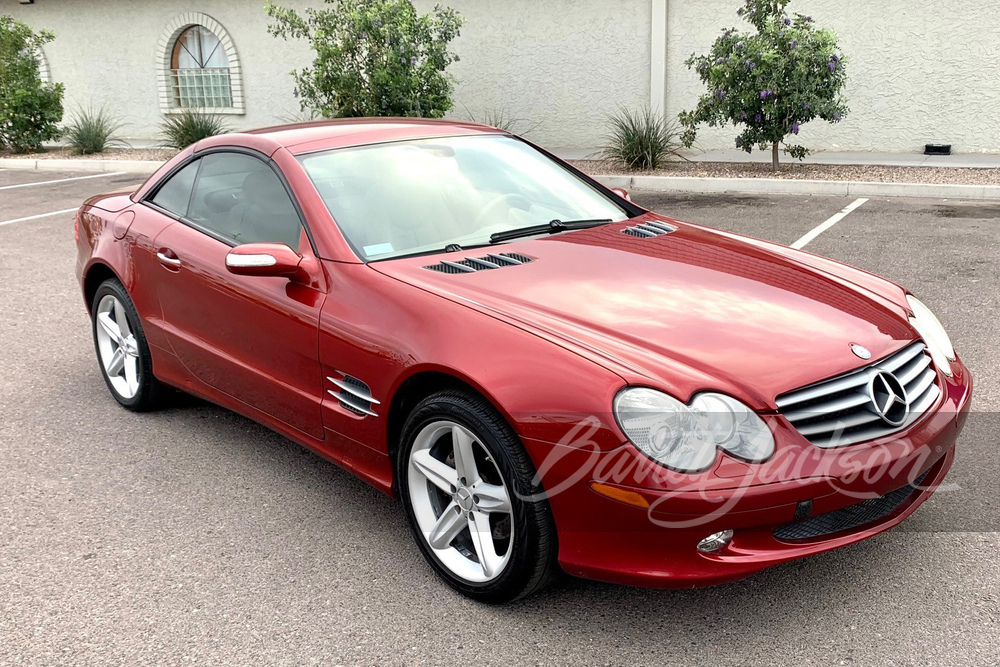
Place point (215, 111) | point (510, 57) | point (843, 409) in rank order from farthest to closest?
point (215, 111) → point (510, 57) → point (843, 409)

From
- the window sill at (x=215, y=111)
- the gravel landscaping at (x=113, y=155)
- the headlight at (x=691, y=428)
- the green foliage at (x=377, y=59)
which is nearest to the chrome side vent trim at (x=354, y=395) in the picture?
the headlight at (x=691, y=428)

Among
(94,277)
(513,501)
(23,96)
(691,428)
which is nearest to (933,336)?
(691,428)

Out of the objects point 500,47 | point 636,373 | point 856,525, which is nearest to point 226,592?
point 636,373

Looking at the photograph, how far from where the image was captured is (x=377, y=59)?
1373 centimetres

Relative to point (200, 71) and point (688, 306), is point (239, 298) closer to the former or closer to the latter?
point (688, 306)

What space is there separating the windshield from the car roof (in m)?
0.07

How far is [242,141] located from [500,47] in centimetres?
1251

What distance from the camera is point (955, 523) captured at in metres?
3.47

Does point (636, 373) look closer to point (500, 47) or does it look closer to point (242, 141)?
point (242, 141)

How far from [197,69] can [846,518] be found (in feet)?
63.2

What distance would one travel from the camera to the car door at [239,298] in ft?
12.1

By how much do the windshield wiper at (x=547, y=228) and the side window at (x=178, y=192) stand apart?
164cm

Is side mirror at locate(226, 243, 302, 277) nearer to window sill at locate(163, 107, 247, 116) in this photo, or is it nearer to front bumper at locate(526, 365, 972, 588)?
front bumper at locate(526, 365, 972, 588)

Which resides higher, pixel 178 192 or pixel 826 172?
pixel 178 192
